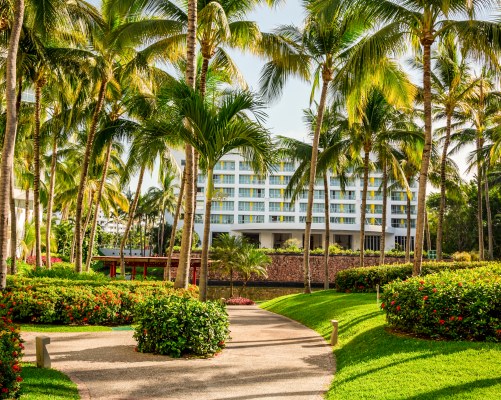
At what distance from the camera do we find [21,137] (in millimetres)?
28547

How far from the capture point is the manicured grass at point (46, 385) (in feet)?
22.9

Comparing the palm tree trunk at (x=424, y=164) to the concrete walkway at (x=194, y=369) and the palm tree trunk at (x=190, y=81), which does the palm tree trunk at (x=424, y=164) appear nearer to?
the concrete walkway at (x=194, y=369)

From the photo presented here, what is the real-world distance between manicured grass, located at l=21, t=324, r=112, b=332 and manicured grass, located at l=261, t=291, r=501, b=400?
6.29 metres

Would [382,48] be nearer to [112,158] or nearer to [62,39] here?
[62,39]

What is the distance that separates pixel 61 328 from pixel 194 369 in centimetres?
592

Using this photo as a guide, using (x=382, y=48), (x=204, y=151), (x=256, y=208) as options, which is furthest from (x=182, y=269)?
(x=256, y=208)

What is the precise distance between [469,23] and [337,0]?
3369mm

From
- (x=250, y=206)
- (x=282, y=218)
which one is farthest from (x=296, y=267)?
(x=250, y=206)

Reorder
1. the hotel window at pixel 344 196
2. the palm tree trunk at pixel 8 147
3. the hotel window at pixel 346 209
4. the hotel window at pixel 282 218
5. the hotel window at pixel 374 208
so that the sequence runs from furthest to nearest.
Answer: the hotel window at pixel 374 208
the hotel window at pixel 344 196
the hotel window at pixel 346 209
the hotel window at pixel 282 218
the palm tree trunk at pixel 8 147

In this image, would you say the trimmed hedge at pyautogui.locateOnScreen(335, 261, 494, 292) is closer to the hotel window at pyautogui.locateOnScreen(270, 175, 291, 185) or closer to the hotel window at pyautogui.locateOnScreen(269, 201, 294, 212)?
the hotel window at pyautogui.locateOnScreen(269, 201, 294, 212)

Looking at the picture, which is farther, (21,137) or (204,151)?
(21,137)

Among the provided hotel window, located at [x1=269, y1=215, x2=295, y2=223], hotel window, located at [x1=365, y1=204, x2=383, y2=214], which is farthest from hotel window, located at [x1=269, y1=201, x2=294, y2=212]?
hotel window, located at [x1=365, y1=204, x2=383, y2=214]

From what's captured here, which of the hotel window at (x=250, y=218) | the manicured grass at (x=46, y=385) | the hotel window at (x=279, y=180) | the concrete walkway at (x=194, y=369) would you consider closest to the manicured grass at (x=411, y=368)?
the concrete walkway at (x=194, y=369)

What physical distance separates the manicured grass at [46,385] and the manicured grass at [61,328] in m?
5.03
